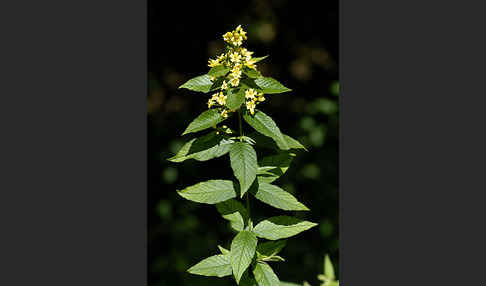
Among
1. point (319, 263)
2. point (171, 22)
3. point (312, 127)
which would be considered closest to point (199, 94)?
point (171, 22)

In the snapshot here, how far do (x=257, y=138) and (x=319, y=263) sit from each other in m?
1.37

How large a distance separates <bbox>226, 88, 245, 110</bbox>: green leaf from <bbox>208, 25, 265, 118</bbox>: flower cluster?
3cm

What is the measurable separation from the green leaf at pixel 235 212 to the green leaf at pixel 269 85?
466 millimetres

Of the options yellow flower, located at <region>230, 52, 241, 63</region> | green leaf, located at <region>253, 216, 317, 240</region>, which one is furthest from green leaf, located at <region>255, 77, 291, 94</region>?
green leaf, located at <region>253, 216, 317, 240</region>

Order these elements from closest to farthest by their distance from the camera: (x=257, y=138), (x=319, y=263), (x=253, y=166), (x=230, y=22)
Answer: (x=253, y=166) → (x=257, y=138) → (x=230, y=22) → (x=319, y=263)

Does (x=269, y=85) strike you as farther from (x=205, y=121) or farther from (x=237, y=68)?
(x=205, y=121)

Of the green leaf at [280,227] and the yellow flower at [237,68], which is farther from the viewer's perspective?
the green leaf at [280,227]

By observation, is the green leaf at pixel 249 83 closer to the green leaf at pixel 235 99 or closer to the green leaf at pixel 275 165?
the green leaf at pixel 235 99

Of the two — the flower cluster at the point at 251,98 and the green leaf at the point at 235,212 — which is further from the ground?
the flower cluster at the point at 251,98

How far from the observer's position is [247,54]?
2.03 metres

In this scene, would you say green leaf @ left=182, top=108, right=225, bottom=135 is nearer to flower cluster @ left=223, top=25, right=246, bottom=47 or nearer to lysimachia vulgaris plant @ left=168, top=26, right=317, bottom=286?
lysimachia vulgaris plant @ left=168, top=26, right=317, bottom=286

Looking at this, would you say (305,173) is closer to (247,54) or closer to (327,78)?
(327,78)

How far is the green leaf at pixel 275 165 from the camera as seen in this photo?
6.96 ft

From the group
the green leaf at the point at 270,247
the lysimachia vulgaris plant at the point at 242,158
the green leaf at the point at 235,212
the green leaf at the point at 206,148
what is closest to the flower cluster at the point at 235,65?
the lysimachia vulgaris plant at the point at 242,158
